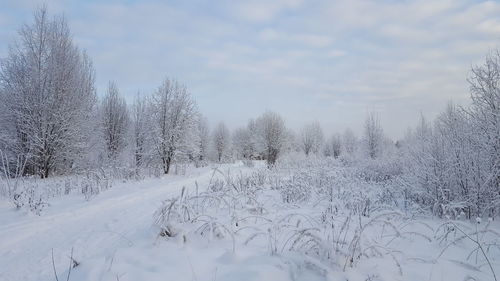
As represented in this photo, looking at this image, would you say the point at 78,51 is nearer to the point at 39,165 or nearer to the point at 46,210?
the point at 39,165

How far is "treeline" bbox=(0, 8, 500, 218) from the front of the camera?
23.7 ft

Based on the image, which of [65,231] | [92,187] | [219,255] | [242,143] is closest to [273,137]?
[242,143]

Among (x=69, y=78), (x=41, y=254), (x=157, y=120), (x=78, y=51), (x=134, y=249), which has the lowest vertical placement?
(x=41, y=254)

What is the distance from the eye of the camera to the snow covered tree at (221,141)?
52662 millimetres

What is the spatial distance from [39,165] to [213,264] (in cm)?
1565

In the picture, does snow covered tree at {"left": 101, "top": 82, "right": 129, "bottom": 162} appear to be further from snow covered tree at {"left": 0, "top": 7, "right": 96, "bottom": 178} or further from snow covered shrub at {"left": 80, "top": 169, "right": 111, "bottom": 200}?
snow covered shrub at {"left": 80, "top": 169, "right": 111, "bottom": 200}

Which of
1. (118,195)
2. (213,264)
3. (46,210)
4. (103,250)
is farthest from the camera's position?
(118,195)

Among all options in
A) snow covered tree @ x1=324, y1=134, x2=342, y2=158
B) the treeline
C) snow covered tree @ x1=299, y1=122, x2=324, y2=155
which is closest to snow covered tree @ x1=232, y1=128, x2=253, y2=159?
snow covered tree @ x1=299, y1=122, x2=324, y2=155

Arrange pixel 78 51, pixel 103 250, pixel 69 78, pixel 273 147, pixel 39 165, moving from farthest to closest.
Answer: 1. pixel 273 147
2. pixel 78 51
3. pixel 69 78
4. pixel 39 165
5. pixel 103 250

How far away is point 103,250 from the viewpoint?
14.3ft

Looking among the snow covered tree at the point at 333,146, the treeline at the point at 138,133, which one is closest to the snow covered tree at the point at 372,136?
the treeline at the point at 138,133

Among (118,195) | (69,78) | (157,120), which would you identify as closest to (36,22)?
(69,78)

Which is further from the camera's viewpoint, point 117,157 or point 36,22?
point 117,157

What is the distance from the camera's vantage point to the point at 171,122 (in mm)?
22078
